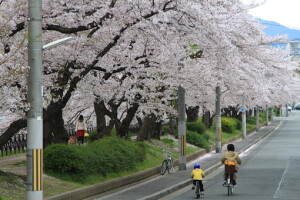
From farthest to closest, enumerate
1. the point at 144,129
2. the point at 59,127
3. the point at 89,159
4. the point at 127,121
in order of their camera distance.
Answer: the point at 144,129, the point at 127,121, the point at 59,127, the point at 89,159

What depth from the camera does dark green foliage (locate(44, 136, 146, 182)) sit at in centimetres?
1581

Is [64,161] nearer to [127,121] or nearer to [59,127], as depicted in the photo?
[59,127]

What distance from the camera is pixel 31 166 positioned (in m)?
10.0

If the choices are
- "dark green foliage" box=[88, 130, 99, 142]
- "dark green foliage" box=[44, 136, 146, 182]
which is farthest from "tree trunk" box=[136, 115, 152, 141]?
"dark green foliage" box=[44, 136, 146, 182]

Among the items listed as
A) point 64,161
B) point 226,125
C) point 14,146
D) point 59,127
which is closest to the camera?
point 64,161

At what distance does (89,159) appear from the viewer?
1666 cm

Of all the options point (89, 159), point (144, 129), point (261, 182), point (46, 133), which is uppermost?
point (46, 133)

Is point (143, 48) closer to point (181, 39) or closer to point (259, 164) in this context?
→ point (181, 39)

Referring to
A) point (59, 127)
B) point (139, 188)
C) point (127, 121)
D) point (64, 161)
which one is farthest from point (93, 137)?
point (64, 161)

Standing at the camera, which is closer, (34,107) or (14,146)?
(34,107)

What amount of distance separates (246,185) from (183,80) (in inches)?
222

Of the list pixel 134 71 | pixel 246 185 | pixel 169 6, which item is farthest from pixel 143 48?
pixel 246 185

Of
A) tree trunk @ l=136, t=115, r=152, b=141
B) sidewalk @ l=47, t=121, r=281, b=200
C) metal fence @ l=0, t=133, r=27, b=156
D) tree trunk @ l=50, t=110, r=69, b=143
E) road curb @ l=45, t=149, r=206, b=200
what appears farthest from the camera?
tree trunk @ l=136, t=115, r=152, b=141

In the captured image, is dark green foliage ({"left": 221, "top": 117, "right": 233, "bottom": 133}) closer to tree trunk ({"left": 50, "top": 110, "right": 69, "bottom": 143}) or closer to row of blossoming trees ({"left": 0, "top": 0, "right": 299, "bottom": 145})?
row of blossoming trees ({"left": 0, "top": 0, "right": 299, "bottom": 145})
